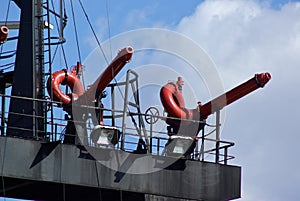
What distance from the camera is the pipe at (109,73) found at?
142 feet

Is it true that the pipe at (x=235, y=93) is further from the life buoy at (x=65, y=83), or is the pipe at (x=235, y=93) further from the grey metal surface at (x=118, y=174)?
the life buoy at (x=65, y=83)

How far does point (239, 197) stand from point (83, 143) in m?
5.90

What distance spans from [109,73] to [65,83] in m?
2.42

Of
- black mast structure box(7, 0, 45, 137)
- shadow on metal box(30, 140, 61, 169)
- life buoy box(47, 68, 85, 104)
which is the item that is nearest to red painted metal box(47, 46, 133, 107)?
life buoy box(47, 68, 85, 104)

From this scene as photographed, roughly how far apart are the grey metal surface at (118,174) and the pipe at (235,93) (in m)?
2.53

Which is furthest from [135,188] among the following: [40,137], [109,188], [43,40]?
[43,40]

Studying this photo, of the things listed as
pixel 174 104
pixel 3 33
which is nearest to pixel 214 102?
pixel 174 104

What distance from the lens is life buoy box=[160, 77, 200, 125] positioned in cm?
4416

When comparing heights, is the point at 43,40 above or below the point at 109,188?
above

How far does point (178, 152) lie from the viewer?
1671 inches

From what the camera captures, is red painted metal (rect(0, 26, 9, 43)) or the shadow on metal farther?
red painted metal (rect(0, 26, 9, 43))

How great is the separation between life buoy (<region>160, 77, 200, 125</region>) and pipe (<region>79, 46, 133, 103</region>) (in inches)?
89.4

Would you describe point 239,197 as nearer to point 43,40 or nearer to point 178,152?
point 178,152

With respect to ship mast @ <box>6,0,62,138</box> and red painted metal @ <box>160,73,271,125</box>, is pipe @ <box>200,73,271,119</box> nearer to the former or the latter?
red painted metal @ <box>160,73,271,125</box>
